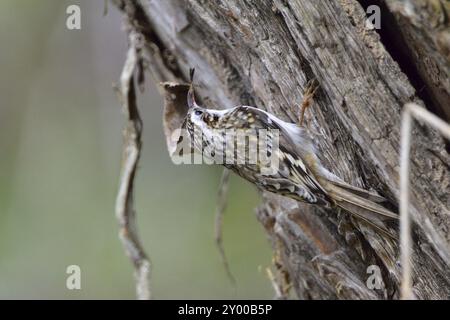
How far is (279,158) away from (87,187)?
167 inches

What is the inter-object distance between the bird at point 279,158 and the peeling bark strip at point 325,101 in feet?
0.22

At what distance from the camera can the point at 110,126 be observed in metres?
7.15

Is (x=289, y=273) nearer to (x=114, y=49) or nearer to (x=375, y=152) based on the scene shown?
(x=375, y=152)

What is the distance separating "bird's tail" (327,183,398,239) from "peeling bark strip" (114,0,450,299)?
6cm

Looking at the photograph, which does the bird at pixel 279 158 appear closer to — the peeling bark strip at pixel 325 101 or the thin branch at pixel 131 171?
the peeling bark strip at pixel 325 101

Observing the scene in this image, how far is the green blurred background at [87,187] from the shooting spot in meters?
7.00

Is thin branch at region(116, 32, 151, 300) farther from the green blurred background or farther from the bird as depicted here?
the green blurred background

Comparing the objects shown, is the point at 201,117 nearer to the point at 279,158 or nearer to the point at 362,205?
the point at 279,158

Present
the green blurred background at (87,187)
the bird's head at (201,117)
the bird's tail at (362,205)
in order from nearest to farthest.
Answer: the bird's tail at (362,205) < the bird's head at (201,117) < the green blurred background at (87,187)

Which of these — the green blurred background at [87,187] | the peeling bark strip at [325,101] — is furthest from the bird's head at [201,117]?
the green blurred background at [87,187]

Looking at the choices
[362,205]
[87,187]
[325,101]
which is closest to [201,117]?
[325,101]

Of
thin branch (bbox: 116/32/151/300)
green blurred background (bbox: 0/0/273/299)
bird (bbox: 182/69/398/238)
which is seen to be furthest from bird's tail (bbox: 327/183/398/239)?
green blurred background (bbox: 0/0/273/299)
